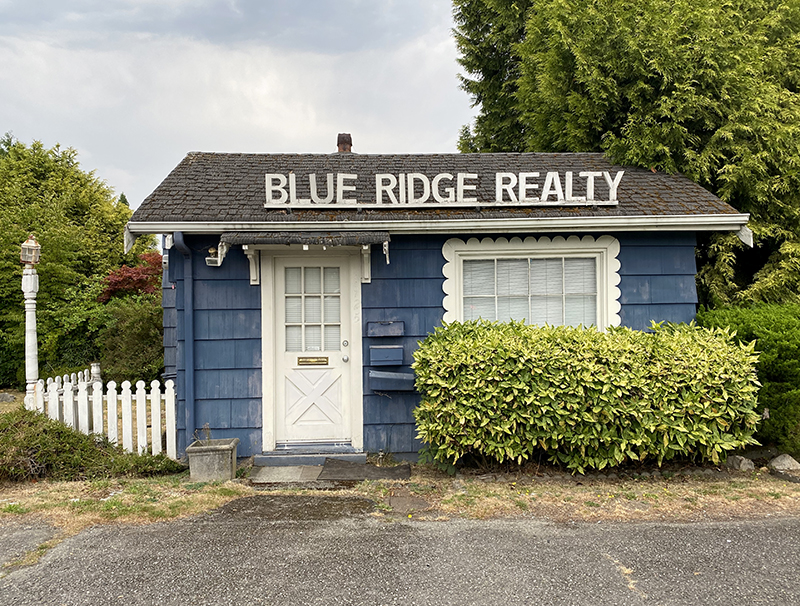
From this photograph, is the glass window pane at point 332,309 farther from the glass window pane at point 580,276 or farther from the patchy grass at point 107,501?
the glass window pane at point 580,276

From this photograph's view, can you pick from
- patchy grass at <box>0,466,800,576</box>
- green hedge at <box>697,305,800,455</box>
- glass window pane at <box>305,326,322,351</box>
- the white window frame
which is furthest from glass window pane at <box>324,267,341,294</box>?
green hedge at <box>697,305,800,455</box>

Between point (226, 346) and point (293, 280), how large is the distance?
103 centimetres

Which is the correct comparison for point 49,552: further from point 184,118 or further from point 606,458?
point 184,118

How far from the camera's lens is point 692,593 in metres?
2.65

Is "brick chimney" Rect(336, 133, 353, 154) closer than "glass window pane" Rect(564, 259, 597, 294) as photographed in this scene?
No

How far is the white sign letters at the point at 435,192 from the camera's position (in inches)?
207

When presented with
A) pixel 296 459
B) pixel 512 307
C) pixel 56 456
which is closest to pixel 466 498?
pixel 296 459

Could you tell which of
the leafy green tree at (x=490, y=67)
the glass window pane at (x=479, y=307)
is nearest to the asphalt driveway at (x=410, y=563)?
the glass window pane at (x=479, y=307)

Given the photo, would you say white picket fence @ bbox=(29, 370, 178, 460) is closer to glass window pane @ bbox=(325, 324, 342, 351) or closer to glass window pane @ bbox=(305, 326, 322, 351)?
→ glass window pane @ bbox=(305, 326, 322, 351)

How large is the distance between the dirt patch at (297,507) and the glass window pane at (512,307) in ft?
8.31

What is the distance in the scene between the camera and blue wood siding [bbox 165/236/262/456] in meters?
5.12

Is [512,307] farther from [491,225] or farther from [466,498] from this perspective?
[466,498]

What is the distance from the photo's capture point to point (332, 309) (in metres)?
5.31

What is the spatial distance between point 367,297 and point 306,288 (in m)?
0.70
